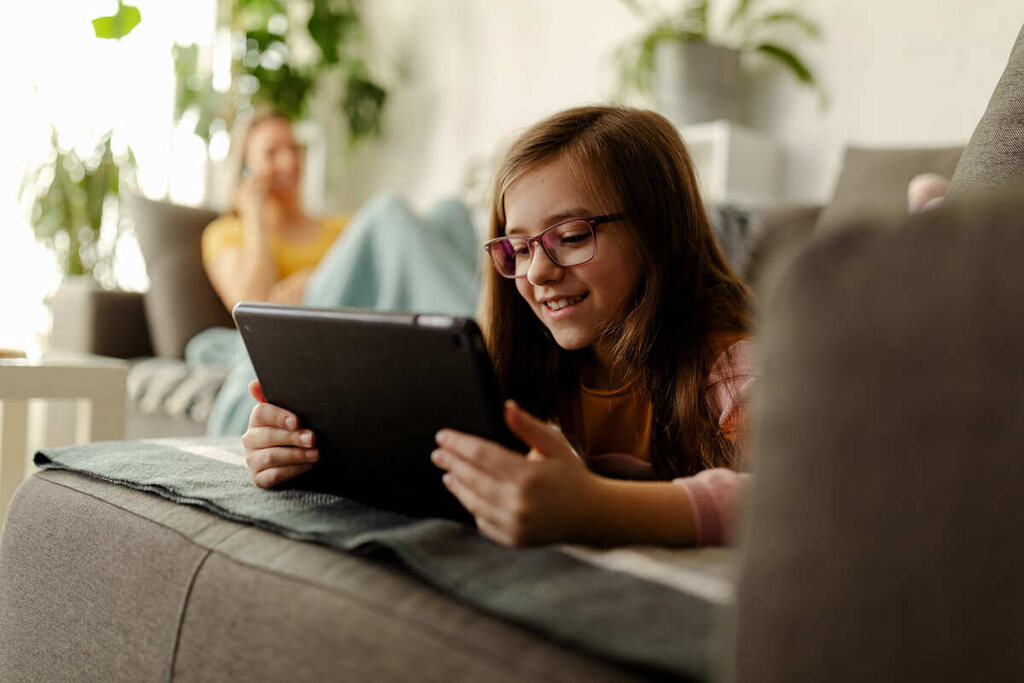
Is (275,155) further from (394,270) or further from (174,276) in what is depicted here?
(394,270)

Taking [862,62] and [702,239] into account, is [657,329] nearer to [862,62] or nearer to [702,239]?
[702,239]

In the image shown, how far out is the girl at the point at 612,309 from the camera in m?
0.85

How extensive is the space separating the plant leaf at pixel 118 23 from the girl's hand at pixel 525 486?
302cm

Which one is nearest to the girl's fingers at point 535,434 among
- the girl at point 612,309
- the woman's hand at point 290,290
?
the girl at point 612,309

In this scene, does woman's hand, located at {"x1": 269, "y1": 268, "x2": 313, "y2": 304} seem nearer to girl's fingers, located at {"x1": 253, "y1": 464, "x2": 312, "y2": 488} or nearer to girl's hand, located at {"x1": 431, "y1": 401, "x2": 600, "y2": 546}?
girl's fingers, located at {"x1": 253, "y1": 464, "x2": 312, "y2": 488}

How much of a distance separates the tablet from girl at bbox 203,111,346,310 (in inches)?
61.0

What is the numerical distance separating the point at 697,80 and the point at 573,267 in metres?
1.59

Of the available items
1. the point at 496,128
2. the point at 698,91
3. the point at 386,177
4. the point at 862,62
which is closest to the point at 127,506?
the point at 698,91

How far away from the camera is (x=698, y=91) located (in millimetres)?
2334

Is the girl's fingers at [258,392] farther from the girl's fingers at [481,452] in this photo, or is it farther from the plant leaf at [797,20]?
the plant leaf at [797,20]

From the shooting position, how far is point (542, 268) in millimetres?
918

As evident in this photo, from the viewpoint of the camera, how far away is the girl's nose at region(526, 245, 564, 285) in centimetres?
92

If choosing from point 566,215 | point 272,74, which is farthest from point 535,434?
point 272,74

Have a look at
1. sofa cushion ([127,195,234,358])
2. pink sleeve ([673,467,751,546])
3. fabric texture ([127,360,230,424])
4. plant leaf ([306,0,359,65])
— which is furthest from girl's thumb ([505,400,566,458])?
plant leaf ([306,0,359,65])
